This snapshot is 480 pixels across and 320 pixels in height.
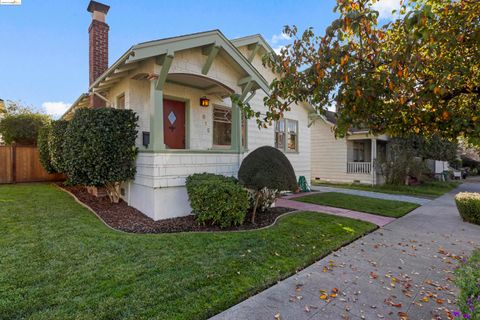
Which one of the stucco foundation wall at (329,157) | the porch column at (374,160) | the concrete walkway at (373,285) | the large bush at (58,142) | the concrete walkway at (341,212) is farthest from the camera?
the stucco foundation wall at (329,157)

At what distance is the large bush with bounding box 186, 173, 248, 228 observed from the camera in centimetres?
562

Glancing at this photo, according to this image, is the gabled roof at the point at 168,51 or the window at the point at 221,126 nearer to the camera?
the gabled roof at the point at 168,51

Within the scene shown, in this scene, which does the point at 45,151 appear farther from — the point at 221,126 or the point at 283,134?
the point at 283,134

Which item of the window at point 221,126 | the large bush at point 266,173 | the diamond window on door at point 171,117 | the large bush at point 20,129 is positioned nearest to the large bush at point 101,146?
the diamond window on door at point 171,117

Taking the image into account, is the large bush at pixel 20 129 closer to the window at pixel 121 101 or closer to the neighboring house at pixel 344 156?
the window at pixel 121 101

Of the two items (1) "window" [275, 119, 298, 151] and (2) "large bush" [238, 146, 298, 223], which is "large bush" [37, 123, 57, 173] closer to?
(2) "large bush" [238, 146, 298, 223]

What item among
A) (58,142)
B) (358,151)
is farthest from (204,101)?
(358,151)

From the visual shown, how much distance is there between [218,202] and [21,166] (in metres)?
10.9

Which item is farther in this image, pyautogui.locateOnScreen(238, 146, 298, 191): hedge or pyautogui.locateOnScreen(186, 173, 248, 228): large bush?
pyautogui.locateOnScreen(238, 146, 298, 191): hedge

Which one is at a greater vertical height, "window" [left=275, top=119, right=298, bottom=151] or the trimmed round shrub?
"window" [left=275, top=119, right=298, bottom=151]

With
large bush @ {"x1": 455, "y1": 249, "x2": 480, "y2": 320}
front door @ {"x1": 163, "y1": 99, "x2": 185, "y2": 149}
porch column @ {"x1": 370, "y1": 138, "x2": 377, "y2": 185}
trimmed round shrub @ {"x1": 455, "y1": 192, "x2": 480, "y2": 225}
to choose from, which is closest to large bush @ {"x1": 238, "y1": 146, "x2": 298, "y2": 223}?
front door @ {"x1": 163, "y1": 99, "x2": 185, "y2": 149}

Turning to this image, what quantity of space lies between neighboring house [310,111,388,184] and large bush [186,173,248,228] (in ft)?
39.2

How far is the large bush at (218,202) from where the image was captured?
221 inches

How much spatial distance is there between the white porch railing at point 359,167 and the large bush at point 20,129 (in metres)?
18.1
